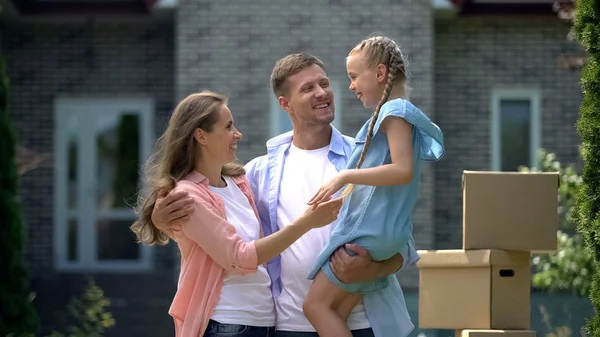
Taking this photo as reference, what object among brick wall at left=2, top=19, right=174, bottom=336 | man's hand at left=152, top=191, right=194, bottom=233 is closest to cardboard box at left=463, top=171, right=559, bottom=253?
man's hand at left=152, top=191, right=194, bottom=233

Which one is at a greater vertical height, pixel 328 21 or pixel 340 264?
pixel 328 21

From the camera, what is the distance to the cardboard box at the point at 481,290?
13.6 ft

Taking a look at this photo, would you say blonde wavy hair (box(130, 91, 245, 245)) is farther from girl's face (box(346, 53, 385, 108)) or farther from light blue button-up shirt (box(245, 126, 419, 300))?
girl's face (box(346, 53, 385, 108))

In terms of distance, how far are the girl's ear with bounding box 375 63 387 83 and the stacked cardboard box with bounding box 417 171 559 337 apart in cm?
66

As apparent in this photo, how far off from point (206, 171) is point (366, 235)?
590mm

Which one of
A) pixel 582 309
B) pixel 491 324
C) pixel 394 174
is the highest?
pixel 394 174

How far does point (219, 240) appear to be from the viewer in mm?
3451

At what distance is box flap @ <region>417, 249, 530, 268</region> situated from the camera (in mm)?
4109

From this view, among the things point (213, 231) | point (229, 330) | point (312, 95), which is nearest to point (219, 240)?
point (213, 231)

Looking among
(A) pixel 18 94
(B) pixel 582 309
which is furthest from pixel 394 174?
(A) pixel 18 94

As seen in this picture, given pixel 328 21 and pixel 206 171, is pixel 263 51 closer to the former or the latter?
pixel 328 21

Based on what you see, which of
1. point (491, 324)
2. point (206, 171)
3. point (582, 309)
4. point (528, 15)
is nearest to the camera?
point (206, 171)

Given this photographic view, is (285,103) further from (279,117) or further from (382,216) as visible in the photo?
(279,117)

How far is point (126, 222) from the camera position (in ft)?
43.8
